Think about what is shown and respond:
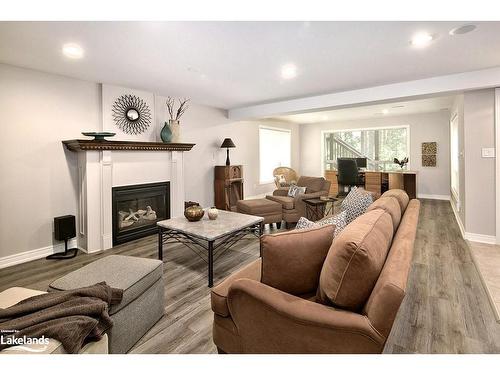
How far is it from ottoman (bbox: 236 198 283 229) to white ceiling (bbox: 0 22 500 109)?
181cm

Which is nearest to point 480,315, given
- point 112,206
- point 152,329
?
point 152,329

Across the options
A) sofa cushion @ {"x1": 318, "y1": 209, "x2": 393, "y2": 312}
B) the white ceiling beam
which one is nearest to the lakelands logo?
sofa cushion @ {"x1": 318, "y1": 209, "x2": 393, "y2": 312}

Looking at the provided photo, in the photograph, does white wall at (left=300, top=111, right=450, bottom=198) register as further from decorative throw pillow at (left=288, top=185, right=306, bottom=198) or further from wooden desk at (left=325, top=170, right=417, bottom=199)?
decorative throw pillow at (left=288, top=185, right=306, bottom=198)

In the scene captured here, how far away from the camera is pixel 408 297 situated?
2.21 metres

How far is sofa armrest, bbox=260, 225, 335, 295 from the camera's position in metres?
1.33

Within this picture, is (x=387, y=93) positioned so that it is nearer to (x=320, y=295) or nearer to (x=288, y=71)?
(x=288, y=71)

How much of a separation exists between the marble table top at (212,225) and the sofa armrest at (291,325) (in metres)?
1.18

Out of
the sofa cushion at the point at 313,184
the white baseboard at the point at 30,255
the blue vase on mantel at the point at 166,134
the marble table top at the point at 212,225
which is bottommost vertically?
the white baseboard at the point at 30,255

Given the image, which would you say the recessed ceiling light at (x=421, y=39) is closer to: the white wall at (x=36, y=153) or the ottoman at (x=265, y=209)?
the ottoman at (x=265, y=209)

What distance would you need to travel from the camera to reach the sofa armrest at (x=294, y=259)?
1.33m

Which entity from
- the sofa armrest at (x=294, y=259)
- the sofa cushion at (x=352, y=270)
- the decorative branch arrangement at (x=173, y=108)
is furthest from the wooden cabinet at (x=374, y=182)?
the sofa cushion at (x=352, y=270)

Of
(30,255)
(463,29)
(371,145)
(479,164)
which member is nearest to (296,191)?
(479,164)
